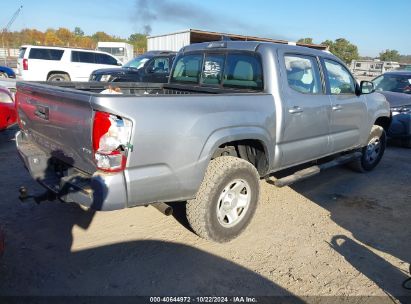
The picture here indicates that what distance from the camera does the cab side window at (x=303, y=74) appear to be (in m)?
4.06

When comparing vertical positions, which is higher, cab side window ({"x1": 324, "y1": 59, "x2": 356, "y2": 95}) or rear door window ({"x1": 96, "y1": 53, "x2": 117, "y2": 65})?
rear door window ({"x1": 96, "y1": 53, "x2": 117, "y2": 65})

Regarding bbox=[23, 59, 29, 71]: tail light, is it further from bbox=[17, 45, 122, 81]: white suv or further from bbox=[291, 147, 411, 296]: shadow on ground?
bbox=[291, 147, 411, 296]: shadow on ground

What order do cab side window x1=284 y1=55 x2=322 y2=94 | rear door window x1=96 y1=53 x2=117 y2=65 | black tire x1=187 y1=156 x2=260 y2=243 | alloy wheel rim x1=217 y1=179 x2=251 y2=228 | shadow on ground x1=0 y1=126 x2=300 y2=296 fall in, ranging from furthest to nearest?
rear door window x1=96 y1=53 x2=117 y2=65 → cab side window x1=284 y1=55 x2=322 y2=94 → alloy wheel rim x1=217 y1=179 x2=251 y2=228 → black tire x1=187 y1=156 x2=260 y2=243 → shadow on ground x1=0 y1=126 x2=300 y2=296

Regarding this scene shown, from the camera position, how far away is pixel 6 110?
6.34m

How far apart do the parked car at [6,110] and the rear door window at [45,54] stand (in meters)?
8.52

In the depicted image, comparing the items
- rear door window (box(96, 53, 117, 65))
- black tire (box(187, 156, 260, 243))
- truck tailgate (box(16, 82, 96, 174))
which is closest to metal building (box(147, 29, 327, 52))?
rear door window (box(96, 53, 117, 65))

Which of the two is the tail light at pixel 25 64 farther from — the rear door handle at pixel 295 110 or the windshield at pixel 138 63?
the rear door handle at pixel 295 110

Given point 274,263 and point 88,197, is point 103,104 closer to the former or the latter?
point 88,197

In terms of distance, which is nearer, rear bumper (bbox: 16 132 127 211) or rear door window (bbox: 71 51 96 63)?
rear bumper (bbox: 16 132 127 211)

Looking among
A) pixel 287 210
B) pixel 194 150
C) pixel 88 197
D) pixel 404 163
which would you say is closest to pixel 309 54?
pixel 287 210

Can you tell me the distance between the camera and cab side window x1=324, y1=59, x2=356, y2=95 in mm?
4721

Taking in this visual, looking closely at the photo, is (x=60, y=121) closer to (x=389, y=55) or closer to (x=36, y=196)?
(x=36, y=196)

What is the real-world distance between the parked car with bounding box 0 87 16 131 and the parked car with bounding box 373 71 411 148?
7.85 m

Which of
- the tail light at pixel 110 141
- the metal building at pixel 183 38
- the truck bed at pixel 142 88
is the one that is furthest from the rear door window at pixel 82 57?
the tail light at pixel 110 141
